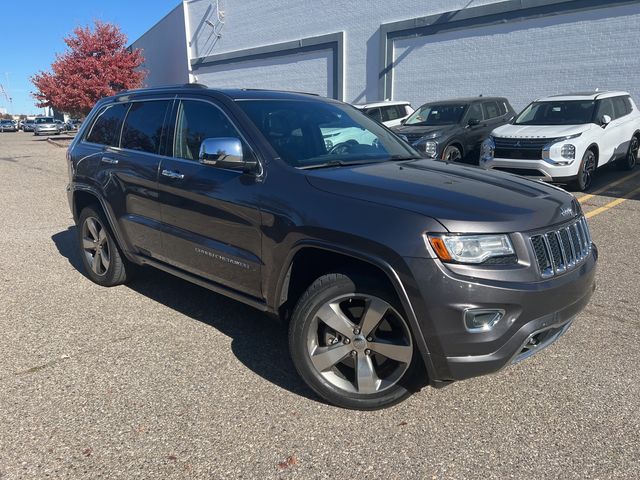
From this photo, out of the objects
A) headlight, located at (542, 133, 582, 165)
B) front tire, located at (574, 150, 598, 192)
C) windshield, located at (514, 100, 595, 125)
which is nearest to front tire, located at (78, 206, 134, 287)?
headlight, located at (542, 133, 582, 165)

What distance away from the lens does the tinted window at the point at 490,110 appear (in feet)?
40.5

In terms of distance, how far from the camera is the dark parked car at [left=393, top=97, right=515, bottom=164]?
1078 centimetres

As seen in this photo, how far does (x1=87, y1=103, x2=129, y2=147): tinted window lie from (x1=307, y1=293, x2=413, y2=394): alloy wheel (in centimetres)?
285

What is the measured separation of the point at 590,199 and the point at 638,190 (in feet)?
4.36

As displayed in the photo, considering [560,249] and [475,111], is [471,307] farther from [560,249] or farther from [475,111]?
[475,111]

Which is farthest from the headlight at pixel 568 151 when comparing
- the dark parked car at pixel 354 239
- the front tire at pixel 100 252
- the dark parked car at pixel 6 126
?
the dark parked car at pixel 6 126

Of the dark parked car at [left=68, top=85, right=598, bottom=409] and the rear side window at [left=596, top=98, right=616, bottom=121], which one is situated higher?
the rear side window at [left=596, top=98, right=616, bottom=121]

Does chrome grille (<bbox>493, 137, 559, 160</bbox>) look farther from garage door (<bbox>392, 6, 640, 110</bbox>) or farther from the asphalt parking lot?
garage door (<bbox>392, 6, 640, 110</bbox>)

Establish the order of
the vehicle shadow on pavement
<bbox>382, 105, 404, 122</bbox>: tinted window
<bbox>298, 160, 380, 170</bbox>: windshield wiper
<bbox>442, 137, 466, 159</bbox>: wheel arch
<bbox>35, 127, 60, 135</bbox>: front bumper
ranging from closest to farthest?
<bbox>298, 160, 380, 170</bbox>: windshield wiper < the vehicle shadow on pavement < <bbox>442, 137, 466, 159</bbox>: wheel arch < <bbox>382, 105, 404, 122</bbox>: tinted window < <bbox>35, 127, 60, 135</bbox>: front bumper

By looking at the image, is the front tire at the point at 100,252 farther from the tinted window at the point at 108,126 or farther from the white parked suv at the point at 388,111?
the white parked suv at the point at 388,111

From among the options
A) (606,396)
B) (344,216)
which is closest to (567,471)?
(606,396)

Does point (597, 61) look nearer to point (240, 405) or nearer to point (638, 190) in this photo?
point (638, 190)

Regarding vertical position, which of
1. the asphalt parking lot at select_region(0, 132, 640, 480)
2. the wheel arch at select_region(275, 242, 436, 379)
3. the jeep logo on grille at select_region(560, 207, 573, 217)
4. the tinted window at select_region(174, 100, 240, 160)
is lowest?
the asphalt parking lot at select_region(0, 132, 640, 480)

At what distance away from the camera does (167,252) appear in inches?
157
